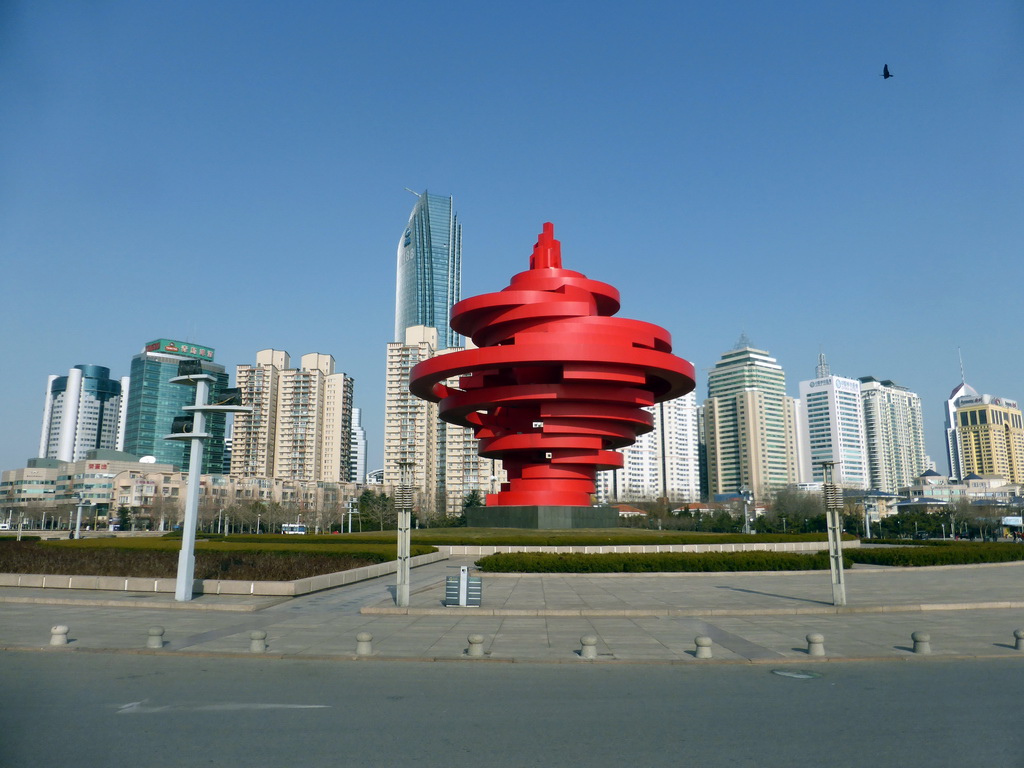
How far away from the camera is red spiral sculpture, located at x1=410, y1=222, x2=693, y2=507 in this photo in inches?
1609

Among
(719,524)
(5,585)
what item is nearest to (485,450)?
(5,585)

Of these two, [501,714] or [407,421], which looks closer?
[501,714]

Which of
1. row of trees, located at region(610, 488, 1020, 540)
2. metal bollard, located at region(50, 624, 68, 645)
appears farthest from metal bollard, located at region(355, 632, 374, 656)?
row of trees, located at region(610, 488, 1020, 540)

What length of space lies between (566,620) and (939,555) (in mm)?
21765

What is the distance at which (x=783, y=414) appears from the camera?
19512cm

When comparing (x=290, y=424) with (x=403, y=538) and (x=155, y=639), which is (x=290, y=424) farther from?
(x=155, y=639)

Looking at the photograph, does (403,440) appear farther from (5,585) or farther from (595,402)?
(5,585)

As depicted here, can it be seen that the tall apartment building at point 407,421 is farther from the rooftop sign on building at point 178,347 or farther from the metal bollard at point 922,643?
the metal bollard at point 922,643

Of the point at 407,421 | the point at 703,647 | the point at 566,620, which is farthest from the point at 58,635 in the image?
the point at 407,421

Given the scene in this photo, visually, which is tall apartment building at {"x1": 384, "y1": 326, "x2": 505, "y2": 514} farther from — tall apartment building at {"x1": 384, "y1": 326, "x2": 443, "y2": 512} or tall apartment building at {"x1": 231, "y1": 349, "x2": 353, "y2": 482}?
tall apartment building at {"x1": 231, "y1": 349, "x2": 353, "y2": 482}

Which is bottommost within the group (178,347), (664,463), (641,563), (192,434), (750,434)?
(641,563)

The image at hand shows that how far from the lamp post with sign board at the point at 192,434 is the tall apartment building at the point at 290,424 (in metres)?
129

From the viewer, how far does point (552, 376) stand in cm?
4353

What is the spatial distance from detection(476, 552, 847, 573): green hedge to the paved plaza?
1.77 meters
